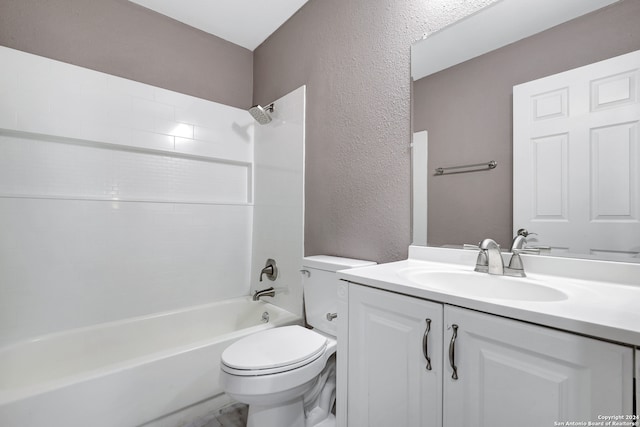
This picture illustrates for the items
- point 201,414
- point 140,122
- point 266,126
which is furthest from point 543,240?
point 140,122

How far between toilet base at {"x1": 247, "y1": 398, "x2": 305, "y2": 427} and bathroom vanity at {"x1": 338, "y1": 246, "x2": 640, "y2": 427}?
364mm

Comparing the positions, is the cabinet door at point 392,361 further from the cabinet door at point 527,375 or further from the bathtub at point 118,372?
the bathtub at point 118,372

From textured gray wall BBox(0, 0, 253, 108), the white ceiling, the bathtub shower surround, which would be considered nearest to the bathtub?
the bathtub shower surround

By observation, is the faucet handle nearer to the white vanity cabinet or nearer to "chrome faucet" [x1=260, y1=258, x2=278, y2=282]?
the white vanity cabinet

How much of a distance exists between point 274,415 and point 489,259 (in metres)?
1.12

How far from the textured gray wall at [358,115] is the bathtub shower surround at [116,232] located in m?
0.22

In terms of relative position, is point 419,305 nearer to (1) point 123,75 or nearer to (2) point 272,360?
(2) point 272,360

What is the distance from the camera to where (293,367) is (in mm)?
1161

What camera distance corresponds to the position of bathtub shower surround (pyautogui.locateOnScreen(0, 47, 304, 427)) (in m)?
1.45

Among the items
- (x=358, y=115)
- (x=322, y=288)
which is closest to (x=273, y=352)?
(x=322, y=288)

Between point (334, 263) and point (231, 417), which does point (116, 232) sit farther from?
point (334, 263)

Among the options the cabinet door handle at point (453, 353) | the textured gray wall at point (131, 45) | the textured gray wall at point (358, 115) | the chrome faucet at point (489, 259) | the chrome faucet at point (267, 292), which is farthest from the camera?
the chrome faucet at point (267, 292)

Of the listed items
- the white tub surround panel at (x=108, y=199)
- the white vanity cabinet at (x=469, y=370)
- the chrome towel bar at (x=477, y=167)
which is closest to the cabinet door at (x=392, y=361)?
the white vanity cabinet at (x=469, y=370)

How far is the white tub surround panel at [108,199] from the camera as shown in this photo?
164cm
